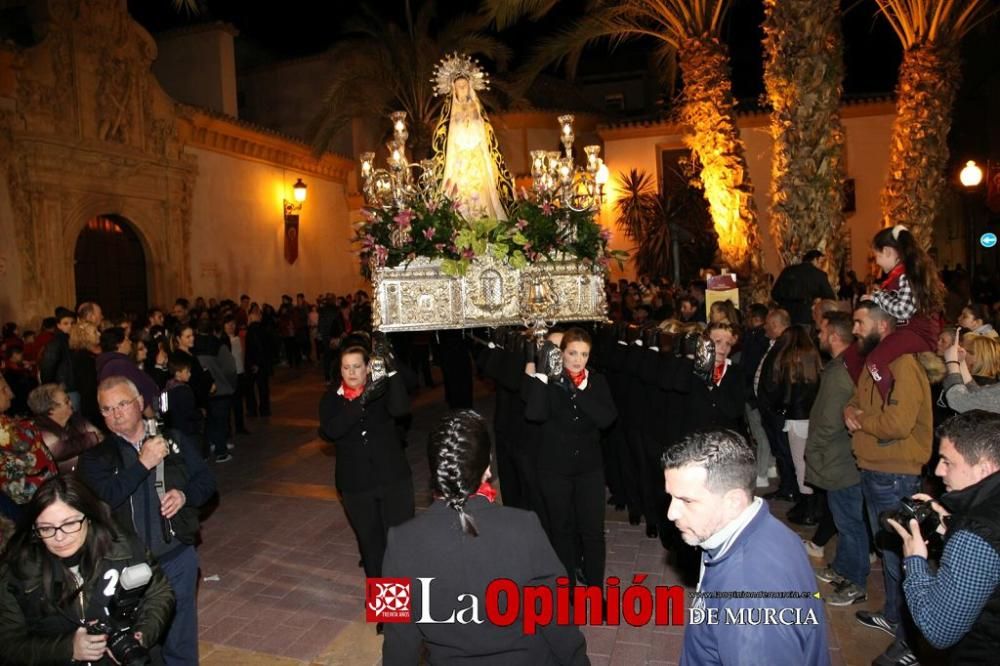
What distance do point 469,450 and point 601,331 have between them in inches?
193

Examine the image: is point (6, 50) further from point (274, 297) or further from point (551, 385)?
point (551, 385)

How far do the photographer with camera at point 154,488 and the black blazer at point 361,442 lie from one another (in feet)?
3.11

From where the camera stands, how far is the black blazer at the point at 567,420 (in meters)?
4.64

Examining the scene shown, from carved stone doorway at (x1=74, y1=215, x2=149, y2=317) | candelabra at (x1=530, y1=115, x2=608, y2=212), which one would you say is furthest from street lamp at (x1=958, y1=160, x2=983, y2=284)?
carved stone doorway at (x1=74, y1=215, x2=149, y2=317)

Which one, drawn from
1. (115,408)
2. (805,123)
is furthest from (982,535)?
(805,123)

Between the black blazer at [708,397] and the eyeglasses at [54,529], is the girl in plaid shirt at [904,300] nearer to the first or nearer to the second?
the black blazer at [708,397]

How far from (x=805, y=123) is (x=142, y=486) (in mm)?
8483

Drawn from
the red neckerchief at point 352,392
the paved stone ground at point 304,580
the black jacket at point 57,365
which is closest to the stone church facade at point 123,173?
the black jacket at point 57,365

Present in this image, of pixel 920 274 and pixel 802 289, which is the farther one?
pixel 802 289

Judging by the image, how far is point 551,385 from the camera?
471 cm

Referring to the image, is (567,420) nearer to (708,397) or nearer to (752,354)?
(708,397)

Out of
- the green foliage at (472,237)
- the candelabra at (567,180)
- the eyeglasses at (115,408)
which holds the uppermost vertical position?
the candelabra at (567,180)

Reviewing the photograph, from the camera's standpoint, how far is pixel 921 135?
10.6 m

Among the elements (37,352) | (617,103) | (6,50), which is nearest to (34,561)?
(37,352)
